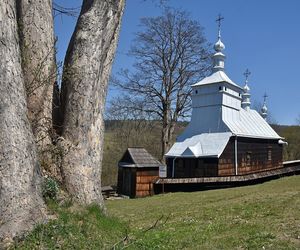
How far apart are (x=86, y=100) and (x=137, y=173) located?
20398 millimetres

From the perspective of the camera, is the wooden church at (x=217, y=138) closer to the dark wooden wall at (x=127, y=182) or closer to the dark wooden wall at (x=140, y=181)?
the dark wooden wall at (x=140, y=181)

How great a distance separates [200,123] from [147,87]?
643 cm

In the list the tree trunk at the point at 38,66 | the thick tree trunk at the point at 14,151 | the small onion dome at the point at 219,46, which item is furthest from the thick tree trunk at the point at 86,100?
the small onion dome at the point at 219,46

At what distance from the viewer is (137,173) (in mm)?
24859

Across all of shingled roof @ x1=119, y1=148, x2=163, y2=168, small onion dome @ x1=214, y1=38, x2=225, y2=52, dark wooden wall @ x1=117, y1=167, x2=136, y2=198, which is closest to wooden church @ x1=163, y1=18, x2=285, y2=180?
small onion dome @ x1=214, y1=38, x2=225, y2=52

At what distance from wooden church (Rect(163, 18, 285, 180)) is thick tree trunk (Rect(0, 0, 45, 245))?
72.7 feet

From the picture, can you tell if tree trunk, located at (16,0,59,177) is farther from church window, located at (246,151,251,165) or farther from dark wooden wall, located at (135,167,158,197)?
church window, located at (246,151,251,165)

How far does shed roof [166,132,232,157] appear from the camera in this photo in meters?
26.0

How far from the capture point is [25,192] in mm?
3801

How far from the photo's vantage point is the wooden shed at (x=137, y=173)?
81.5ft

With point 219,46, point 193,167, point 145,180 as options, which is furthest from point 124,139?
point 219,46

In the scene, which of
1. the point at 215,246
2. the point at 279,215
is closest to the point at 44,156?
the point at 215,246

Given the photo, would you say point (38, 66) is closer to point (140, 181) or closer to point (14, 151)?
point (14, 151)

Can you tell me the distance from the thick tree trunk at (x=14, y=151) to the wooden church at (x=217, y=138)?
22152mm
